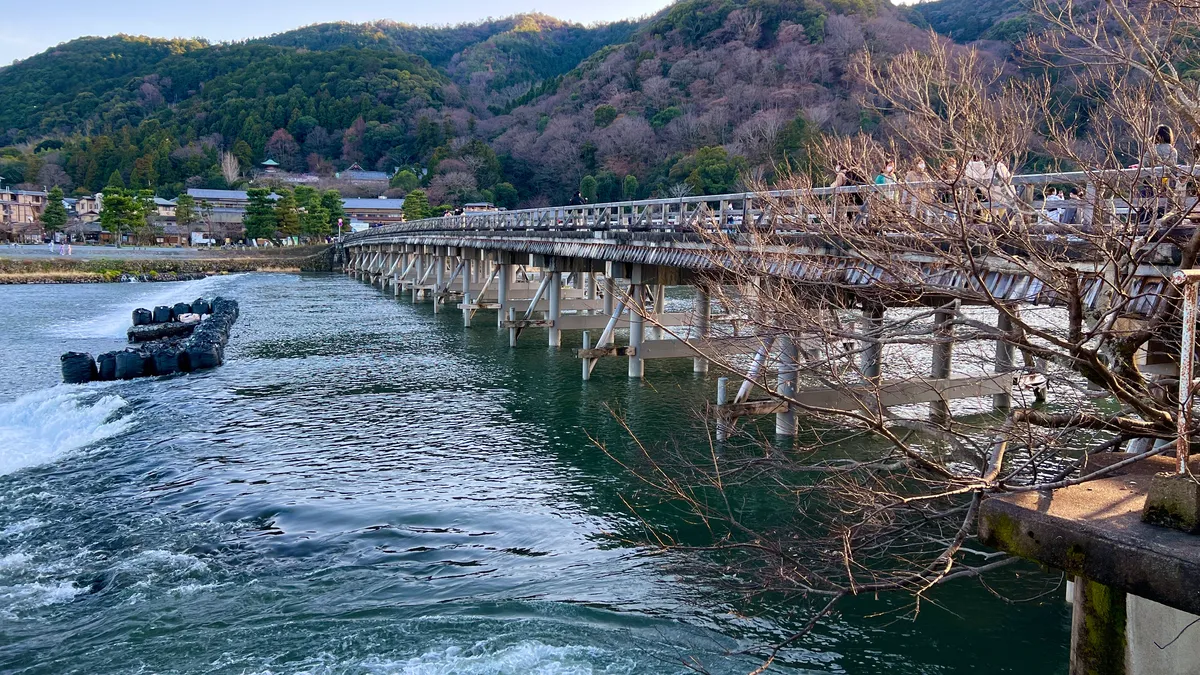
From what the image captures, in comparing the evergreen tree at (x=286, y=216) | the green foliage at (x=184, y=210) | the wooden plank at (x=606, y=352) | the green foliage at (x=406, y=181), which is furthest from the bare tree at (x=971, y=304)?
the green foliage at (x=406, y=181)

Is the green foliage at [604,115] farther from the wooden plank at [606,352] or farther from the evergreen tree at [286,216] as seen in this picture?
the wooden plank at [606,352]

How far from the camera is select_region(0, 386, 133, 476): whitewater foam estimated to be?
475 inches

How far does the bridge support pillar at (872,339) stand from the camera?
557 centimetres

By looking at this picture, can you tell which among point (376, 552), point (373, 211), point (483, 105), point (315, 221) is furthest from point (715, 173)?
point (483, 105)

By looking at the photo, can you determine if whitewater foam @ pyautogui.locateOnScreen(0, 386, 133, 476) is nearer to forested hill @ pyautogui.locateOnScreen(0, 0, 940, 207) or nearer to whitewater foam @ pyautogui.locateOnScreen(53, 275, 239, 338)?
whitewater foam @ pyautogui.locateOnScreen(53, 275, 239, 338)

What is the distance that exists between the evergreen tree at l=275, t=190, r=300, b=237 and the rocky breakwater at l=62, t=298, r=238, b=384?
4813 centimetres

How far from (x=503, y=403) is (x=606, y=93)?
6907cm

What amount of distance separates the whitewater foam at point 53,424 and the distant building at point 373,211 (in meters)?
74.9

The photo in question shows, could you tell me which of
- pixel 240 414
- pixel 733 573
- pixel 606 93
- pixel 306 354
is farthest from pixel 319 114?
pixel 733 573

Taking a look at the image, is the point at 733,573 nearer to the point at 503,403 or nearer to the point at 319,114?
the point at 503,403

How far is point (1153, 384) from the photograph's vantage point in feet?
16.7

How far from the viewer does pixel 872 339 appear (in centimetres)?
551

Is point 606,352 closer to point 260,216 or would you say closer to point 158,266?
point 158,266

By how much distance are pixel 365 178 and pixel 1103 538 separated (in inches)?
4145
